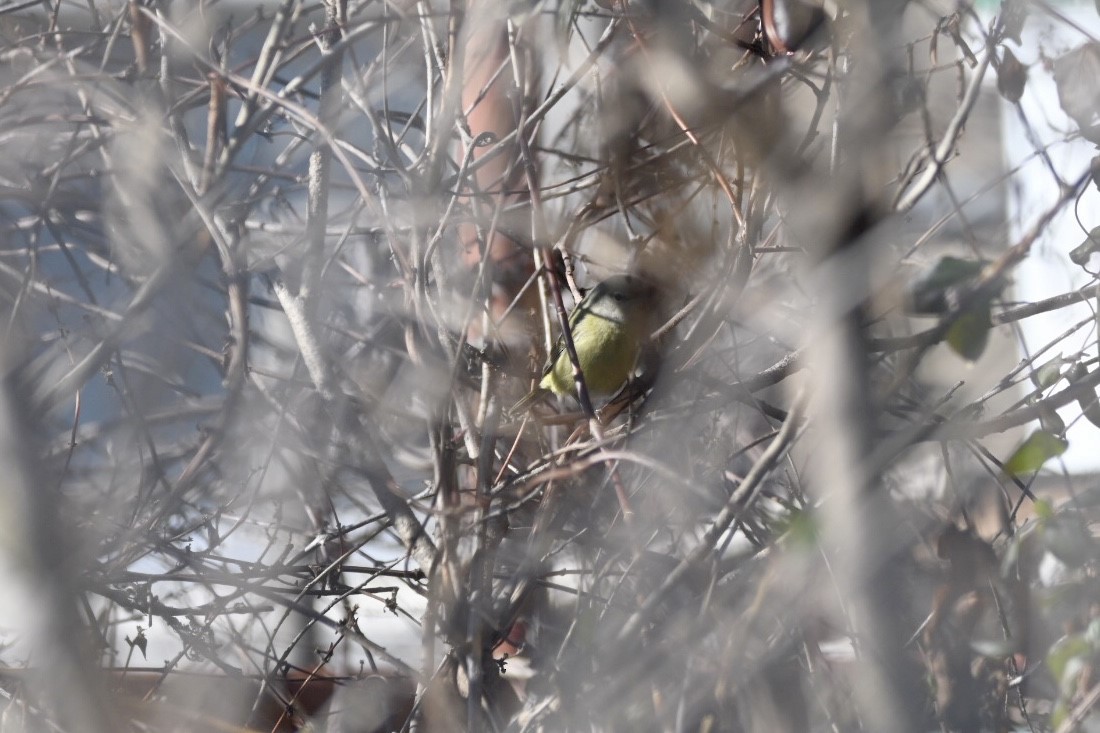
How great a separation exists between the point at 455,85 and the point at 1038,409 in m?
1.17

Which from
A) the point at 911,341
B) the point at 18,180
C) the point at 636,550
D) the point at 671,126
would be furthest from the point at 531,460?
the point at 18,180

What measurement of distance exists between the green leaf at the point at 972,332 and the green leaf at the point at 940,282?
0.20 ft

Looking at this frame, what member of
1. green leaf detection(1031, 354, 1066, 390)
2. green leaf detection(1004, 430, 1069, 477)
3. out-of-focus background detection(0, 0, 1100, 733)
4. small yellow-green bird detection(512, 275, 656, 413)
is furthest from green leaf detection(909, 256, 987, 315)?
small yellow-green bird detection(512, 275, 656, 413)

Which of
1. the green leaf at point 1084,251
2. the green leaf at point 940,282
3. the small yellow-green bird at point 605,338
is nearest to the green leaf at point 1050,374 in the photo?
the green leaf at point 1084,251

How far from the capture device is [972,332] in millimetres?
1316

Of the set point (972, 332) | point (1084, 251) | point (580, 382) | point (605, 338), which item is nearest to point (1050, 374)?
point (1084, 251)

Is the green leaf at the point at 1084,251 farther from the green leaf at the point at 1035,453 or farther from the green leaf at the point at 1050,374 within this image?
the green leaf at the point at 1035,453

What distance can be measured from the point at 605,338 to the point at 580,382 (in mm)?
922

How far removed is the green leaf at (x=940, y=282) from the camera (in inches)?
53.1

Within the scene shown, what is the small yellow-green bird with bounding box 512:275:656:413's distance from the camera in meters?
2.36

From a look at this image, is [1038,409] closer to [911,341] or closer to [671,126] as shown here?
[911,341]

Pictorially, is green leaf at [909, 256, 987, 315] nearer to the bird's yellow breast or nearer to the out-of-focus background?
the out-of-focus background

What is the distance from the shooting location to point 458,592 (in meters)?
1.57

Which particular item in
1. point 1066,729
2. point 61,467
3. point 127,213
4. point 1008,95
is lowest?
point 1066,729
